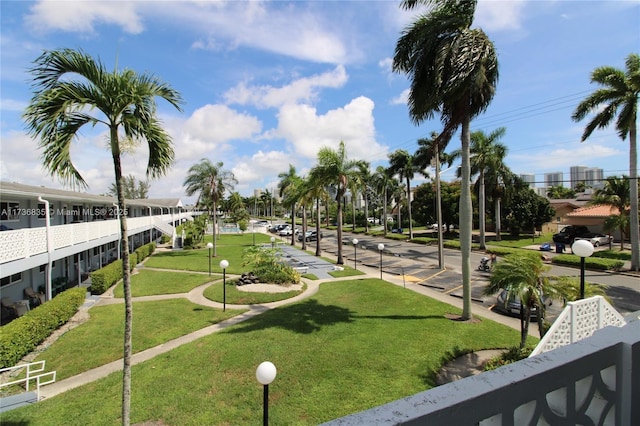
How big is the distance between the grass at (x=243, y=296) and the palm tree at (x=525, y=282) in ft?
35.6

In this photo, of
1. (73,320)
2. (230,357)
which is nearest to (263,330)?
(230,357)

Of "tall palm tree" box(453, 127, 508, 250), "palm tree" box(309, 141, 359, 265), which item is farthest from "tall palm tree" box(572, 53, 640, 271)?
"palm tree" box(309, 141, 359, 265)

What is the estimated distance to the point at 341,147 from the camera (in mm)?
25812

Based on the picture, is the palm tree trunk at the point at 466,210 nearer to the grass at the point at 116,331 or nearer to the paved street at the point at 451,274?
the paved street at the point at 451,274

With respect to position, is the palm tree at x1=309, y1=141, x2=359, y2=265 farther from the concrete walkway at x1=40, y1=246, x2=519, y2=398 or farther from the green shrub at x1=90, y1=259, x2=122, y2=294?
the green shrub at x1=90, y1=259, x2=122, y2=294

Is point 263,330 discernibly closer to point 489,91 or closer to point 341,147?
point 489,91

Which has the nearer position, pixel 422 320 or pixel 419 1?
pixel 419 1

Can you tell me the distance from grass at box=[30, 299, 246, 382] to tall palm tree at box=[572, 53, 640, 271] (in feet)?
84.5

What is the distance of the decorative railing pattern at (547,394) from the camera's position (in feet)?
4.50

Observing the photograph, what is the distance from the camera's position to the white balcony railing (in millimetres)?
11141

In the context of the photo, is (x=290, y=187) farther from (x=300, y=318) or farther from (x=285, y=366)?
(x=285, y=366)

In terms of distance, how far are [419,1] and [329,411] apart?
42.4 feet

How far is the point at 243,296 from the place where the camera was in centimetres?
1733

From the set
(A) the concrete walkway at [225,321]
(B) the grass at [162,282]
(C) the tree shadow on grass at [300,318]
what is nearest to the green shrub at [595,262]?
(A) the concrete walkway at [225,321]
